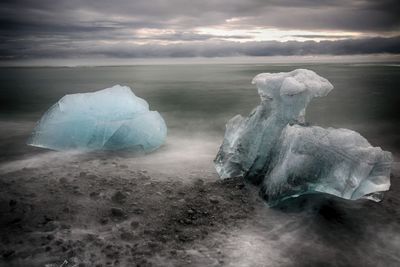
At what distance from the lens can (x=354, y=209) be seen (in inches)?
233

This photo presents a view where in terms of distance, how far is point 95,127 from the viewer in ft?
29.5

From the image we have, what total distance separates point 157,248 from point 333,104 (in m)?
18.5

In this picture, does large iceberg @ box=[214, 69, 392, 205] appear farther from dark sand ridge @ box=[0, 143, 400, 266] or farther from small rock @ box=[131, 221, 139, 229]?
small rock @ box=[131, 221, 139, 229]

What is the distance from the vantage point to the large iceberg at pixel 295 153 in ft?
18.4

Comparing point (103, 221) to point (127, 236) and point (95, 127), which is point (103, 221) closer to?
point (127, 236)

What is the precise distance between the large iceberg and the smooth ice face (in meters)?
2.36

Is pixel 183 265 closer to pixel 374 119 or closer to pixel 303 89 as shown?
pixel 303 89

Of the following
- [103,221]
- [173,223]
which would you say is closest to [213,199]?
[173,223]

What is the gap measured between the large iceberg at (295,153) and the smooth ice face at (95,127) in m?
2.36

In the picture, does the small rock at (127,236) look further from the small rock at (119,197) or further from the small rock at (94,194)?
the small rock at (94,194)

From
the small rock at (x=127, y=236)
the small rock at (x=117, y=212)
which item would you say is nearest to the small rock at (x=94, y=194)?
the small rock at (x=117, y=212)

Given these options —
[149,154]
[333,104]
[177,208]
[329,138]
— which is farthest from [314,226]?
[333,104]

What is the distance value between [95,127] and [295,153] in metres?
5.25

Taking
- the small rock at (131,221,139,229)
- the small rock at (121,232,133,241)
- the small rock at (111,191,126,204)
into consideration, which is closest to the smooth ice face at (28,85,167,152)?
the small rock at (111,191,126,204)
